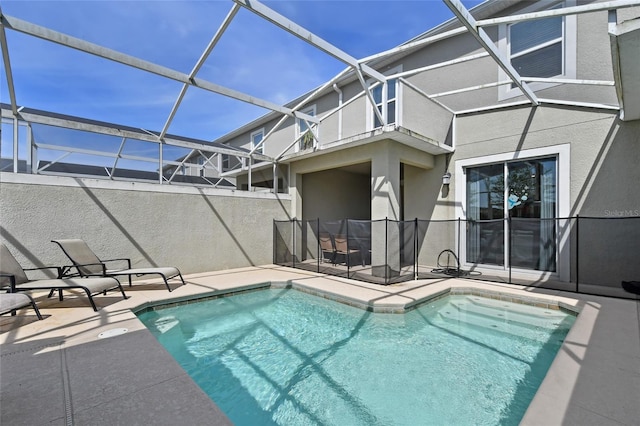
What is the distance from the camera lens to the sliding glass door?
22.6 feet

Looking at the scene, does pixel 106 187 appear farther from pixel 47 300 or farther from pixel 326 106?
pixel 326 106

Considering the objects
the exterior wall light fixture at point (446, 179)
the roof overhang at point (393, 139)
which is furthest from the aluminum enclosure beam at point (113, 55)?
the exterior wall light fixture at point (446, 179)

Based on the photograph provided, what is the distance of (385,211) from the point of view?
7.43 m

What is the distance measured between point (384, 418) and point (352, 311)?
9.15ft

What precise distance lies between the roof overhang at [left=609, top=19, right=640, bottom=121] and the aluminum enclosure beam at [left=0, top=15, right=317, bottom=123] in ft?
20.8

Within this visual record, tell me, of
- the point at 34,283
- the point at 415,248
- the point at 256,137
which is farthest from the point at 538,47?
the point at 256,137

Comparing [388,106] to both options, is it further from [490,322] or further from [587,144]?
[490,322]

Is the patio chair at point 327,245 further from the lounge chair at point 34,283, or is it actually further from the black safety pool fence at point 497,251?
the lounge chair at point 34,283

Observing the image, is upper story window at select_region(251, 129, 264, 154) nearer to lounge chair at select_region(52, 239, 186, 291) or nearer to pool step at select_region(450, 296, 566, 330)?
lounge chair at select_region(52, 239, 186, 291)

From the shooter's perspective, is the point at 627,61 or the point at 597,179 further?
the point at 597,179

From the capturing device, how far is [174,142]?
9.34 metres

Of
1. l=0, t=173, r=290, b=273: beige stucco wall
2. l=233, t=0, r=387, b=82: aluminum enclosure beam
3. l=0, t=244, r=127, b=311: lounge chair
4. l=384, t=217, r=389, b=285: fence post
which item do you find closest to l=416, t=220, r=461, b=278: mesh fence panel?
l=384, t=217, r=389, b=285: fence post

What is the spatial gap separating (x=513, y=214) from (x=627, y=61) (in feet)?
14.0

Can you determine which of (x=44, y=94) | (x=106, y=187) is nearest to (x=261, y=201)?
(x=106, y=187)
